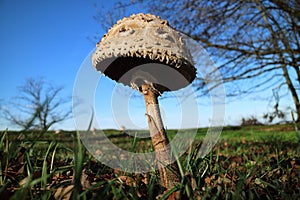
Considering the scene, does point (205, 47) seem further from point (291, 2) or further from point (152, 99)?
point (152, 99)

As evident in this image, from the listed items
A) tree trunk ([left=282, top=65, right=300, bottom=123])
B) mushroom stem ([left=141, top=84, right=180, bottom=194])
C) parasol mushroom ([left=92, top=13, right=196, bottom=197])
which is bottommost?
mushroom stem ([left=141, top=84, right=180, bottom=194])

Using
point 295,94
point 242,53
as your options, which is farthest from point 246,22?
point 295,94

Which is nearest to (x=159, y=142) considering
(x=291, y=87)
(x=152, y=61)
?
(x=152, y=61)

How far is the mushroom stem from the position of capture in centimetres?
150

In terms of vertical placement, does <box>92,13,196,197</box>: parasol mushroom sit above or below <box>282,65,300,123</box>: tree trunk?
below

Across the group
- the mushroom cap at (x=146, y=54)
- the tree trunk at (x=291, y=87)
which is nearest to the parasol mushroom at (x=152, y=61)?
the mushroom cap at (x=146, y=54)

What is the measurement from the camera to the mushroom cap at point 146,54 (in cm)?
158

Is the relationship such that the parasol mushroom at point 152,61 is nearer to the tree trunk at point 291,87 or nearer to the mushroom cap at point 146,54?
the mushroom cap at point 146,54

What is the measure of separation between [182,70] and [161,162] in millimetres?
668

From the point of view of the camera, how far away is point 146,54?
157 centimetres

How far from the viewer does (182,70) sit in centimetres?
178

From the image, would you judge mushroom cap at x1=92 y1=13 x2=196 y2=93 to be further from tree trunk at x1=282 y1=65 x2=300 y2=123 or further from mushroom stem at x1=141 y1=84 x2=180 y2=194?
tree trunk at x1=282 y1=65 x2=300 y2=123

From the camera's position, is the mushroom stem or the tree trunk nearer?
the mushroom stem

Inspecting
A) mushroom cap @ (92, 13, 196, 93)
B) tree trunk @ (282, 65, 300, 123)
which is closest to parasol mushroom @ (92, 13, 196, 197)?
mushroom cap @ (92, 13, 196, 93)
